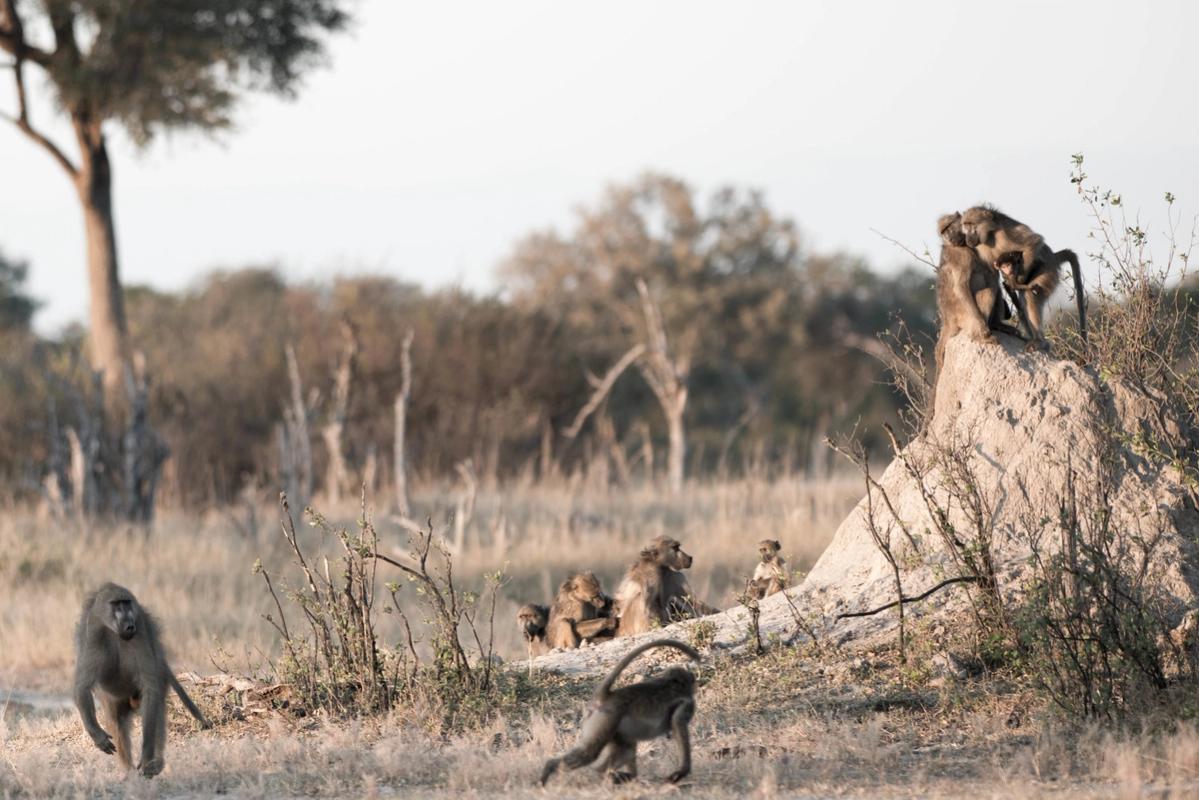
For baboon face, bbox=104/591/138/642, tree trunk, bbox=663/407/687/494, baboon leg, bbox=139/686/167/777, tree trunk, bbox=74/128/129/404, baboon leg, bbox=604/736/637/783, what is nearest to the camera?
baboon leg, bbox=604/736/637/783

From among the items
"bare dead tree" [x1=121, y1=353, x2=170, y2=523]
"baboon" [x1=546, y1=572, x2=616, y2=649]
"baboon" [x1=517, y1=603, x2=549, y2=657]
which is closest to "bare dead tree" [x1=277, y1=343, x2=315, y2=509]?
"bare dead tree" [x1=121, y1=353, x2=170, y2=523]

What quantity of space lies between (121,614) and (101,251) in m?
17.2

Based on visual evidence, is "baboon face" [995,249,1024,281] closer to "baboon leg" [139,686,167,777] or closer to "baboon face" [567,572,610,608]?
"baboon face" [567,572,610,608]

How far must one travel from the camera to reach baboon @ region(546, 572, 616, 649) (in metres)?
9.95

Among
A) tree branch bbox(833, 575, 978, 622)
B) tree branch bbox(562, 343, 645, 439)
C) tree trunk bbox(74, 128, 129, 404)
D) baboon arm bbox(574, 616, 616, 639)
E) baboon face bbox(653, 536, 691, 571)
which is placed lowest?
baboon arm bbox(574, 616, 616, 639)

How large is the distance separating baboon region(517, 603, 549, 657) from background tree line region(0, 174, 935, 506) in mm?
2713

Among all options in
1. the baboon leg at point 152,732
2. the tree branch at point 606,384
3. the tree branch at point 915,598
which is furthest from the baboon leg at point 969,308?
the tree branch at point 606,384

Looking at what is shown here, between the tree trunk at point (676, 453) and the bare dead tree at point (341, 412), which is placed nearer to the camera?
the bare dead tree at point (341, 412)

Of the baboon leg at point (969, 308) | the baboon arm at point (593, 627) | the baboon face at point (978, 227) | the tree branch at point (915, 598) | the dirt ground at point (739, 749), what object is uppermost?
the baboon face at point (978, 227)

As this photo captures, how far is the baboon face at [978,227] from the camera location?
27.6 feet

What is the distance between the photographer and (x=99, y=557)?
49.9ft

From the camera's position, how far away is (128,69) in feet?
71.2

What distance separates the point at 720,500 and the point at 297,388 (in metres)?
4.63

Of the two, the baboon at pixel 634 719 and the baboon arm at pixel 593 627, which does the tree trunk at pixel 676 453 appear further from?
the baboon at pixel 634 719
